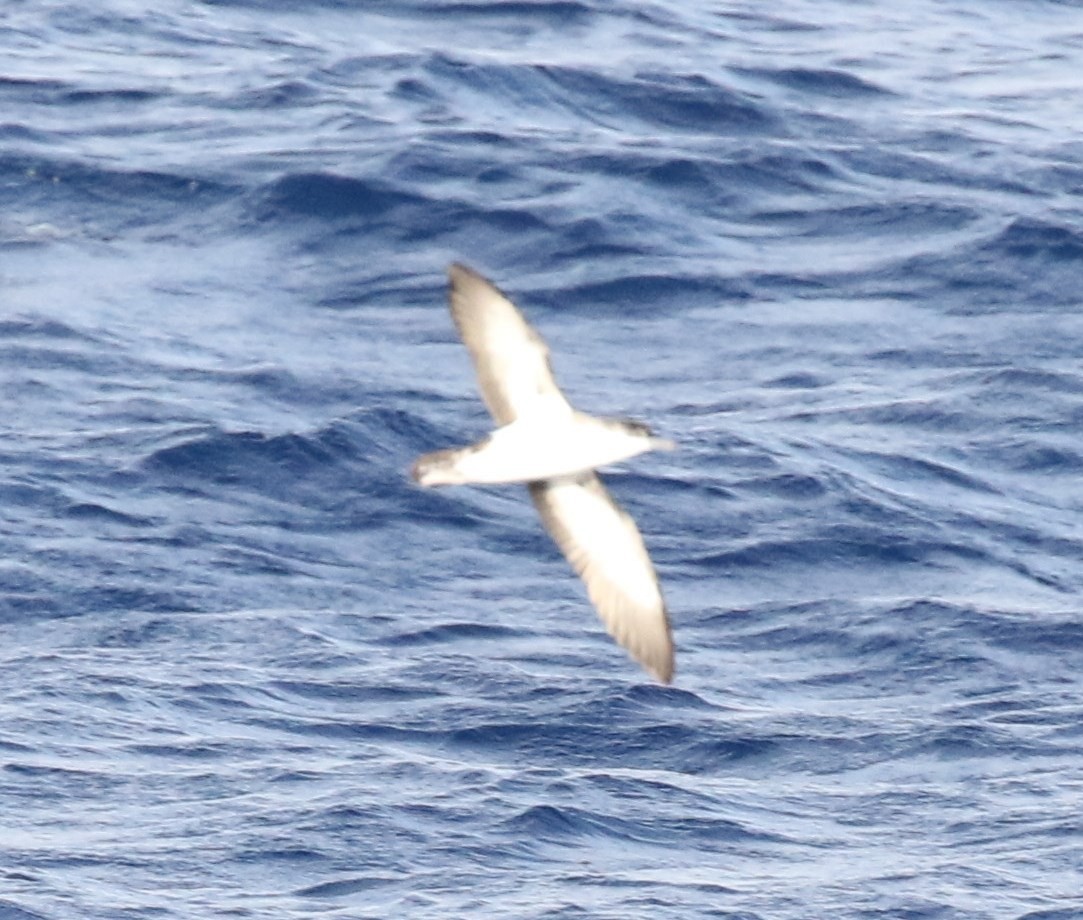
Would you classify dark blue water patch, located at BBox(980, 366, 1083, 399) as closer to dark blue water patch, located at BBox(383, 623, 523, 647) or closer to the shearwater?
dark blue water patch, located at BBox(383, 623, 523, 647)

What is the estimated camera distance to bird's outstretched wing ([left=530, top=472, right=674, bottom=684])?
10.8 m

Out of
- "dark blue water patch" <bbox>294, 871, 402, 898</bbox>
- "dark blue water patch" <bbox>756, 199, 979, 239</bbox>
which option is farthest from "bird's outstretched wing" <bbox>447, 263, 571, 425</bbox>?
"dark blue water patch" <bbox>756, 199, 979, 239</bbox>

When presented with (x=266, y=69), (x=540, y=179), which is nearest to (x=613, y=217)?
(x=540, y=179)

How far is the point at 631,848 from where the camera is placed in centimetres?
1731

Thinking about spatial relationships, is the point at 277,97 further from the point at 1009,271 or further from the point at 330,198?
the point at 1009,271

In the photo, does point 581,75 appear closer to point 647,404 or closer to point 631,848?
point 647,404

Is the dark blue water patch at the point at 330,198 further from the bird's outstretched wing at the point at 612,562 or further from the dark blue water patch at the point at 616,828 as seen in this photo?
the bird's outstretched wing at the point at 612,562

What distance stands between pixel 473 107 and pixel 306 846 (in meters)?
11.0

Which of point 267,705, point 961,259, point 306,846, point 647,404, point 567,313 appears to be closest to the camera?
point 306,846

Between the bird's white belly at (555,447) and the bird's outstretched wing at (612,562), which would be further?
the bird's outstretched wing at (612,562)

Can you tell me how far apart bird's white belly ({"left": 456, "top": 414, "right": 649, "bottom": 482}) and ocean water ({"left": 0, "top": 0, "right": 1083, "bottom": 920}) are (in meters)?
6.77

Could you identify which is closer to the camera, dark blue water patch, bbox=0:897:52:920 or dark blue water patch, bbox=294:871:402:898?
dark blue water patch, bbox=0:897:52:920

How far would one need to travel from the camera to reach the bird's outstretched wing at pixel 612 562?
10.8m

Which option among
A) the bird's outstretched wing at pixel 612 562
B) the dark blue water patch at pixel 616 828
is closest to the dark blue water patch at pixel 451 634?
the dark blue water patch at pixel 616 828
